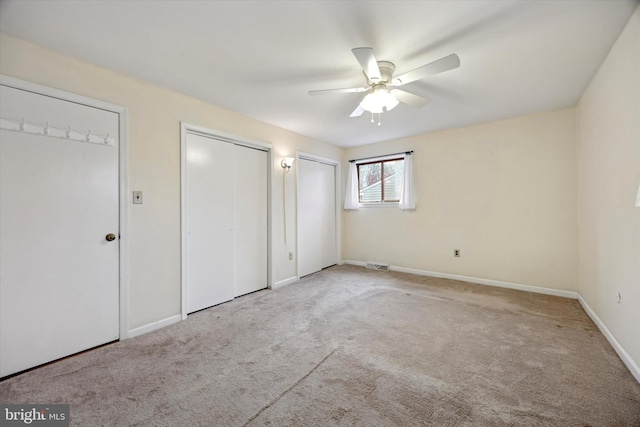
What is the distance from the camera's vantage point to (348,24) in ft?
5.63

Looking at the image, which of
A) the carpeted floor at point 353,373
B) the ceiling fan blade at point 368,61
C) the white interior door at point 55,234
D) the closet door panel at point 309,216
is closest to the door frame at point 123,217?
the white interior door at point 55,234

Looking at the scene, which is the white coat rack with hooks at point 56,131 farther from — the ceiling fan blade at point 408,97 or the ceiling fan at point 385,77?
the ceiling fan blade at point 408,97

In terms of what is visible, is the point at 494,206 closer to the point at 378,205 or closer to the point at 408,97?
the point at 378,205

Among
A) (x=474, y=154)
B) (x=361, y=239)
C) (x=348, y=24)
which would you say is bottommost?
(x=361, y=239)

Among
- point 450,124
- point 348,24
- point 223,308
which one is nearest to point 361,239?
point 450,124

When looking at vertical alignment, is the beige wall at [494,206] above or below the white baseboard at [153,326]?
above

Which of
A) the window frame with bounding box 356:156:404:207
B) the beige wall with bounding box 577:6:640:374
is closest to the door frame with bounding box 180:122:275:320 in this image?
the window frame with bounding box 356:156:404:207

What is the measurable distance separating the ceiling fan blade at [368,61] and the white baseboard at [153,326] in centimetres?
287

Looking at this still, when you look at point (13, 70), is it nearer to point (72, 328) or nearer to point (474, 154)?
point (72, 328)

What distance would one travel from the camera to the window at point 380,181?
185 inches

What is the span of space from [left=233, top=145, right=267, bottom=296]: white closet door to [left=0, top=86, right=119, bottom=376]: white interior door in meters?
1.33

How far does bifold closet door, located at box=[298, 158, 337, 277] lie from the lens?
14.3 feet

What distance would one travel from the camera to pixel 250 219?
A: 3566mm

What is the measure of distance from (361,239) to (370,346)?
3008 mm
